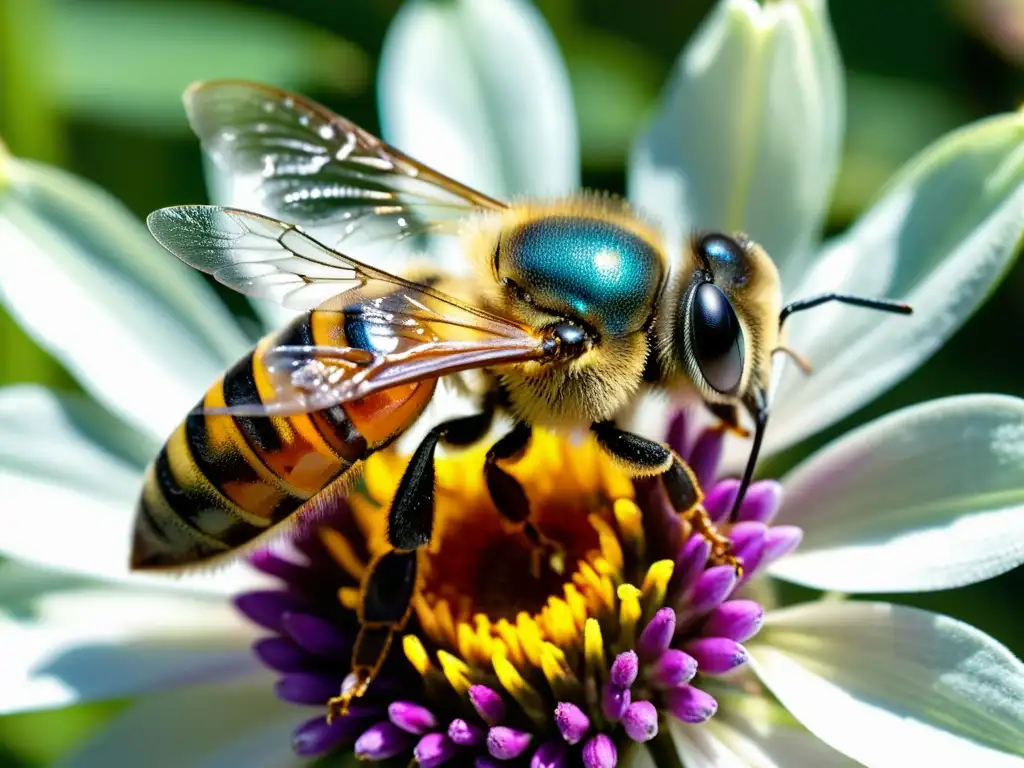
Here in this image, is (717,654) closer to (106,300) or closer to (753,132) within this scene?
(753,132)

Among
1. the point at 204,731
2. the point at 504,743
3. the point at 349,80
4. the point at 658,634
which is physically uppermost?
the point at 349,80

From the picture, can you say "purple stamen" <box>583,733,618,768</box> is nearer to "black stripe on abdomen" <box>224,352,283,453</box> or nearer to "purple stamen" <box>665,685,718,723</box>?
"purple stamen" <box>665,685,718,723</box>

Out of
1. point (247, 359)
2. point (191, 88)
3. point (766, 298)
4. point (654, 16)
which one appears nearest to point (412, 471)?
point (247, 359)

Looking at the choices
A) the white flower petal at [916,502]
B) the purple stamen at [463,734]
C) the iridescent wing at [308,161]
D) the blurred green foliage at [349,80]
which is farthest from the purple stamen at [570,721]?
the blurred green foliage at [349,80]

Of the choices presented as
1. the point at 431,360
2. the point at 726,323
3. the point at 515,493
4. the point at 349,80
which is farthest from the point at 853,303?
the point at 349,80

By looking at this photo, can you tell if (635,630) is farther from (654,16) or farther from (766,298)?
(654,16)

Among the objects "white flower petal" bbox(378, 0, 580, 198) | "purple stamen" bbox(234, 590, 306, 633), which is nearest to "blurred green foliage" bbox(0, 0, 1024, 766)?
"white flower petal" bbox(378, 0, 580, 198)
